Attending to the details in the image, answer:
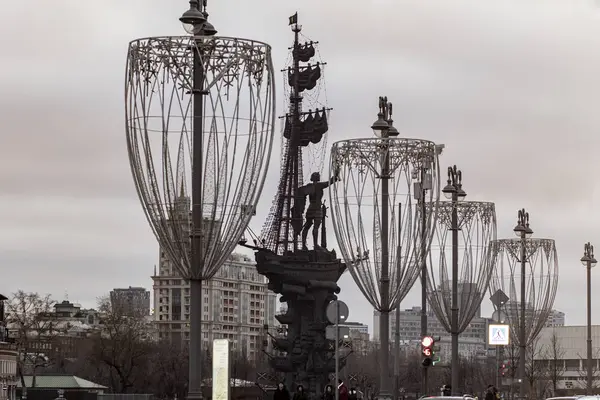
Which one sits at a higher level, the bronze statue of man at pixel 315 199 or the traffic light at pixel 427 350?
the bronze statue of man at pixel 315 199

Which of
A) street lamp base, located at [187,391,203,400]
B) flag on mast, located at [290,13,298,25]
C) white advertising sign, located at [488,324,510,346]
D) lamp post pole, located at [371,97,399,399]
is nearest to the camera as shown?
street lamp base, located at [187,391,203,400]

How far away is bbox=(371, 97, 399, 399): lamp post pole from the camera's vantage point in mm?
44219

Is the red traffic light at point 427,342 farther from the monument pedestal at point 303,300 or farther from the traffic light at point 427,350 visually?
the monument pedestal at point 303,300

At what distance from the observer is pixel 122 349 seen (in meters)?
139

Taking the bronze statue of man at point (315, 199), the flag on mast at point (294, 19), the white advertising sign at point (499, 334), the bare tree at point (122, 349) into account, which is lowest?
the bare tree at point (122, 349)

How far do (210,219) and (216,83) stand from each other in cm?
302

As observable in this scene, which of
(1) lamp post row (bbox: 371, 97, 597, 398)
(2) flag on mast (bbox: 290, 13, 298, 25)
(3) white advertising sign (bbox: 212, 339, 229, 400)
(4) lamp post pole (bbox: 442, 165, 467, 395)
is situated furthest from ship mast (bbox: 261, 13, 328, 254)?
(3) white advertising sign (bbox: 212, 339, 229, 400)

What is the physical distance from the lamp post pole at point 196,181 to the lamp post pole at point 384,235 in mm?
12064

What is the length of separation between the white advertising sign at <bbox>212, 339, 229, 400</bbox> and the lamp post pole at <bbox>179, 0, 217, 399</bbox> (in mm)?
401

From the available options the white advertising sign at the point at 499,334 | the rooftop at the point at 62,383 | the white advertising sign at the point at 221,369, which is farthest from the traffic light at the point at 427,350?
the rooftop at the point at 62,383

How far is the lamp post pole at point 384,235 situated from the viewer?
44.2m

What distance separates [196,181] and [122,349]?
10861 cm

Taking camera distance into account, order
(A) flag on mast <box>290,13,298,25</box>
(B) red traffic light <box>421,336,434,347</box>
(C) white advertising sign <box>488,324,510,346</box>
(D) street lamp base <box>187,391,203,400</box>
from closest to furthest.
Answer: (D) street lamp base <box>187,391,203,400</box>, (B) red traffic light <box>421,336,434,347</box>, (C) white advertising sign <box>488,324,510,346</box>, (A) flag on mast <box>290,13,298,25</box>

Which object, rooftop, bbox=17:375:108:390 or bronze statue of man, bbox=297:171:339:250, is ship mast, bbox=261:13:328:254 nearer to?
bronze statue of man, bbox=297:171:339:250
